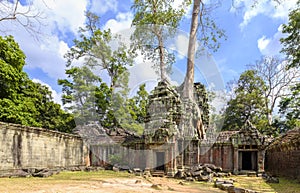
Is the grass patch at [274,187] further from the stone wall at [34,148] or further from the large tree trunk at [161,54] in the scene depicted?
the large tree trunk at [161,54]

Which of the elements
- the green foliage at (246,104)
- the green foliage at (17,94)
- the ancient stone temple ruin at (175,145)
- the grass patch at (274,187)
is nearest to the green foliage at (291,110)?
the green foliage at (246,104)

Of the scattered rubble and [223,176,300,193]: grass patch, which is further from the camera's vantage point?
the scattered rubble

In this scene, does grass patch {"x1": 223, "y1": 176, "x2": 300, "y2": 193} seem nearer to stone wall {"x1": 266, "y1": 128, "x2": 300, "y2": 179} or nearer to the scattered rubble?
stone wall {"x1": 266, "y1": 128, "x2": 300, "y2": 179}

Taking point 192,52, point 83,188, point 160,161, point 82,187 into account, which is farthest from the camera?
point 192,52

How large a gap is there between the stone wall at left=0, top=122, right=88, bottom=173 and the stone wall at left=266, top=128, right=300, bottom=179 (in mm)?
13883

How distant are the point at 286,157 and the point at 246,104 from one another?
1493cm

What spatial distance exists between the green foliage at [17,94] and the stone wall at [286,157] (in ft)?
54.6

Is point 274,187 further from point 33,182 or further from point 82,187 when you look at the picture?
point 33,182

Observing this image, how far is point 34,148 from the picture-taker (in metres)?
14.7

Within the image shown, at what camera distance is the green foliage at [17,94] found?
17.3 m

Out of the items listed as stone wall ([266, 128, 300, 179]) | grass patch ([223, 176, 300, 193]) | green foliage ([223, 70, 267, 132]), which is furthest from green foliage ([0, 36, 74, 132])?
green foliage ([223, 70, 267, 132])

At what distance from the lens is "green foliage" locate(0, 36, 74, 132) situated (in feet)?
56.9

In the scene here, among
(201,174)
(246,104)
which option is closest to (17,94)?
(201,174)

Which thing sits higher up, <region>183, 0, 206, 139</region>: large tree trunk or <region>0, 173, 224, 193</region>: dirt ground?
<region>183, 0, 206, 139</region>: large tree trunk
